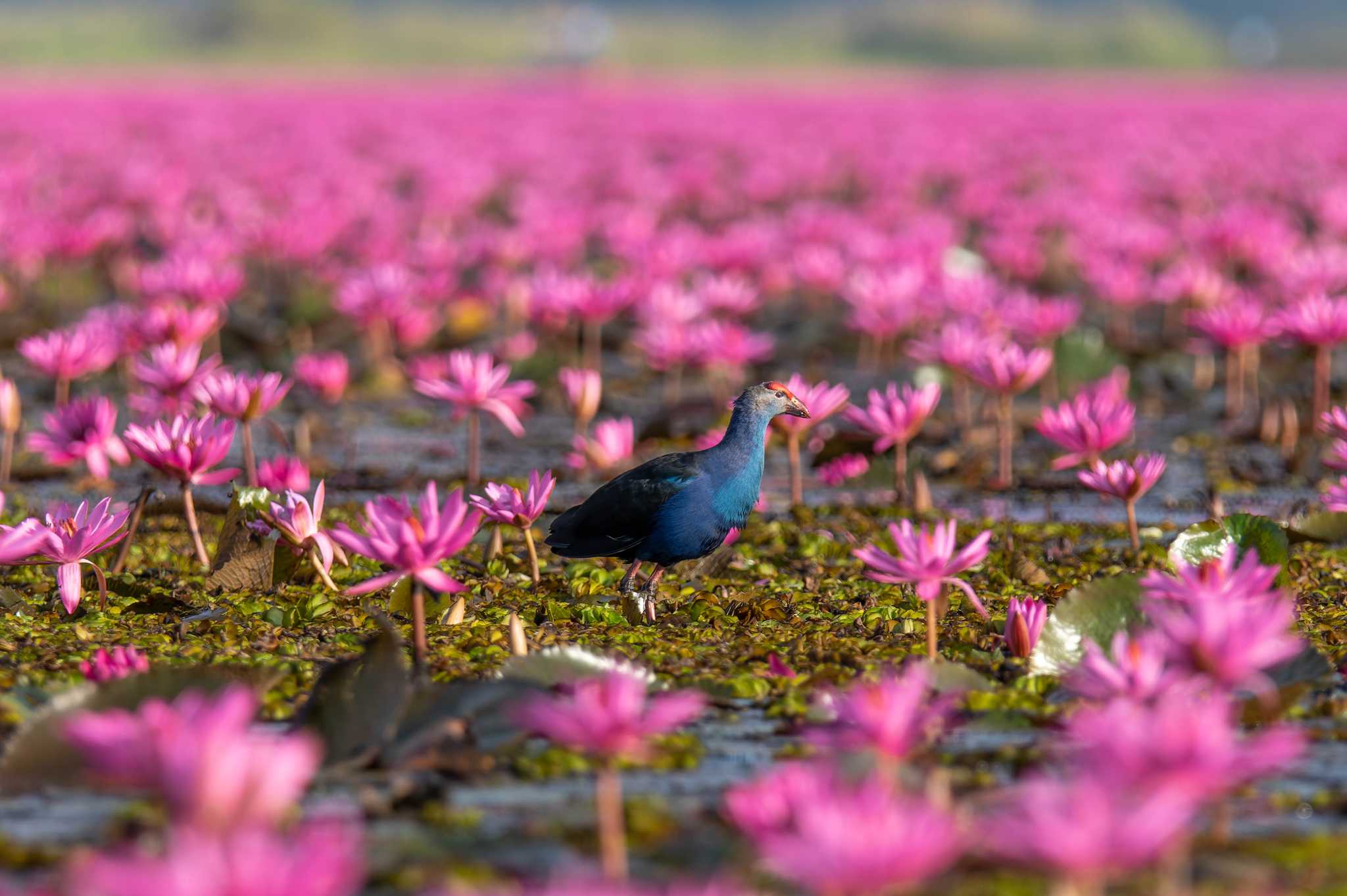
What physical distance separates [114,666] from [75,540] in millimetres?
624

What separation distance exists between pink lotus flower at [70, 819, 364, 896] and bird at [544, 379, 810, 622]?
249 centimetres

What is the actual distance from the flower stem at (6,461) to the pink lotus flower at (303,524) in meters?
2.02

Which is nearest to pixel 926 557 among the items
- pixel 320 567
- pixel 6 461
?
pixel 320 567

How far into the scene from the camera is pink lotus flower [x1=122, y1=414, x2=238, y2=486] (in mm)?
4824

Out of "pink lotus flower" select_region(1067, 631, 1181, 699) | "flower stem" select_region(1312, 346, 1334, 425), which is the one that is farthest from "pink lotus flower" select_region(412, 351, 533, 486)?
"flower stem" select_region(1312, 346, 1334, 425)

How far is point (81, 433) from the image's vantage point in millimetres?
5453

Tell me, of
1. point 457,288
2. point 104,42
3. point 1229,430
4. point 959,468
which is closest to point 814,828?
point 959,468

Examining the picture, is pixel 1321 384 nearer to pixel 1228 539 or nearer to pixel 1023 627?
pixel 1228 539

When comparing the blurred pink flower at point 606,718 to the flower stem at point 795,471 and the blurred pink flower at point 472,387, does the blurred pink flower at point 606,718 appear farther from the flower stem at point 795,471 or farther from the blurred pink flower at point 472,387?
the flower stem at point 795,471

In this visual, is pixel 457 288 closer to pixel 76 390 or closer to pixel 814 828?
pixel 76 390

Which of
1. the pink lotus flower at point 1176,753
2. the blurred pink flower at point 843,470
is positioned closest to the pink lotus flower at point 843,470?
the blurred pink flower at point 843,470

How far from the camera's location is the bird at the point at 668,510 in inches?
190

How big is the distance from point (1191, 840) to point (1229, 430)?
218 inches

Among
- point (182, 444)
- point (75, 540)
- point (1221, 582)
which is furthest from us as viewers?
point (182, 444)
